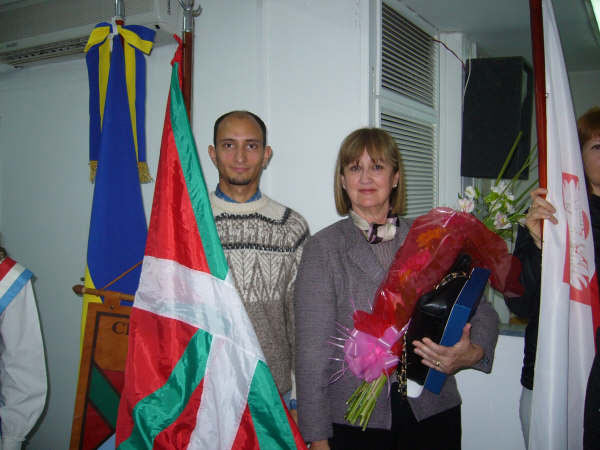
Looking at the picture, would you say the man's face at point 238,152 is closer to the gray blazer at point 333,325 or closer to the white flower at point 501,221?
the gray blazer at point 333,325

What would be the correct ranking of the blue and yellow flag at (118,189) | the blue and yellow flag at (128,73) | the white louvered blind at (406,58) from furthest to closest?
the white louvered blind at (406,58)
the blue and yellow flag at (128,73)
the blue and yellow flag at (118,189)

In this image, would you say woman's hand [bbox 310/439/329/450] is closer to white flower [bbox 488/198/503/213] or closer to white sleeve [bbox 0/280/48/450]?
white flower [bbox 488/198/503/213]

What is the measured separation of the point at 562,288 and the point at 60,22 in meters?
2.56

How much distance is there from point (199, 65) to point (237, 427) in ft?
5.92

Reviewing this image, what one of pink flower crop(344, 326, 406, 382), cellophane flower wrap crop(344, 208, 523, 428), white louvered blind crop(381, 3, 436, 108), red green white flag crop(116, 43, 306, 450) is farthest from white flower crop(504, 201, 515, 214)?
white louvered blind crop(381, 3, 436, 108)

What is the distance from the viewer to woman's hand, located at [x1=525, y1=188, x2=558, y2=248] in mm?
1120

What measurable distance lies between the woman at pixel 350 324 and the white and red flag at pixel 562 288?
21 cm

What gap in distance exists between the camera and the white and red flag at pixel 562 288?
3.53 ft

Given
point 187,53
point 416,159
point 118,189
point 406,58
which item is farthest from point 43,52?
point 416,159

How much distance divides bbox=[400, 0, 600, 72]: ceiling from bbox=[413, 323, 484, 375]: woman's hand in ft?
6.08

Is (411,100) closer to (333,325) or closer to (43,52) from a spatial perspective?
(333,325)

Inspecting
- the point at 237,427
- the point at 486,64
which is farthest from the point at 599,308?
the point at 486,64

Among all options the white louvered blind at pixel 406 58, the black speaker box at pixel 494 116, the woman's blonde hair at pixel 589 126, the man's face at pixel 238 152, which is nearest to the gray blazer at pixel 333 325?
the man's face at pixel 238 152

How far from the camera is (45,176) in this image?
2748 millimetres
